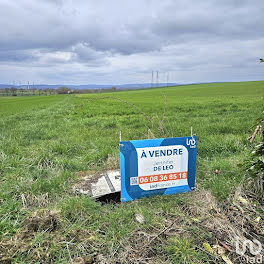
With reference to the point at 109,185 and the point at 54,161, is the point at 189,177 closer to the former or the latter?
the point at 109,185

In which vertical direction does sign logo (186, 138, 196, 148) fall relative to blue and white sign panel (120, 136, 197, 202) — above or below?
above

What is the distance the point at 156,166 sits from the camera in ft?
9.34

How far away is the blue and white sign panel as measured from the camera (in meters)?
2.75

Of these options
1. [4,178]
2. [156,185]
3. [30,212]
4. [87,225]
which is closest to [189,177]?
[156,185]

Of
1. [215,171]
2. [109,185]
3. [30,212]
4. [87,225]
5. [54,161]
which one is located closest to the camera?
[87,225]

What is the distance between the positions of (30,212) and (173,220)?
1667 millimetres

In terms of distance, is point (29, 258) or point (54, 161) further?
point (54, 161)

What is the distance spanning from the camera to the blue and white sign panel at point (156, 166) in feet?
9.02

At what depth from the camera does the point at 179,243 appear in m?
2.03

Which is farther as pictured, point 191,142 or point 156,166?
point 191,142

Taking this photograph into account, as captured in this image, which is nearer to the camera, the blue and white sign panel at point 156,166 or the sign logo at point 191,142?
the blue and white sign panel at point 156,166

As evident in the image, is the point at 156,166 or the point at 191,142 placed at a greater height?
the point at 191,142

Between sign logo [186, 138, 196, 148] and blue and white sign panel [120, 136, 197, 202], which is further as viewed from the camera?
sign logo [186, 138, 196, 148]

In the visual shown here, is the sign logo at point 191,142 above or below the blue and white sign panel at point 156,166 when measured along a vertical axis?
above
